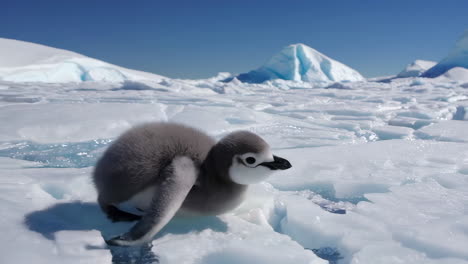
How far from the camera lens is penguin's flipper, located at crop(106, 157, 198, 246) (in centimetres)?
130

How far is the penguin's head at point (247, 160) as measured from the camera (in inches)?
60.2

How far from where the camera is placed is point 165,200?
137 centimetres

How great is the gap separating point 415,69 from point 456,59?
51.7 feet

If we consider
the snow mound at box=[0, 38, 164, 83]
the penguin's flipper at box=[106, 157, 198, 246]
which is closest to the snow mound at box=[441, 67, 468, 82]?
the snow mound at box=[0, 38, 164, 83]

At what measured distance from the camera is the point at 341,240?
1554mm

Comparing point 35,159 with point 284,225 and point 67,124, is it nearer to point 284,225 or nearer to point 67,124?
point 67,124

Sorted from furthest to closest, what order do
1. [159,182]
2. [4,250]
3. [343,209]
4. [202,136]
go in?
A: [343,209], [202,136], [159,182], [4,250]

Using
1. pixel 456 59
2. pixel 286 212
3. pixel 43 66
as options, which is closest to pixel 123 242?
pixel 286 212

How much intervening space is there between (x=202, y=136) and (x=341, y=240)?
2.58 ft

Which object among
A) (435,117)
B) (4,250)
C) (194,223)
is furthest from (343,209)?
(435,117)

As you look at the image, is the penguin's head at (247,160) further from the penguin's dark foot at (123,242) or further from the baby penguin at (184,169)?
the penguin's dark foot at (123,242)

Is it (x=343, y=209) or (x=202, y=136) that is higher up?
(x=202, y=136)

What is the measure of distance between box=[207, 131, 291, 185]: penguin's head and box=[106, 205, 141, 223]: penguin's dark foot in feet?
1.46

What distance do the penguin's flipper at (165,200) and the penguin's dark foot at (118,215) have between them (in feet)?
0.72
